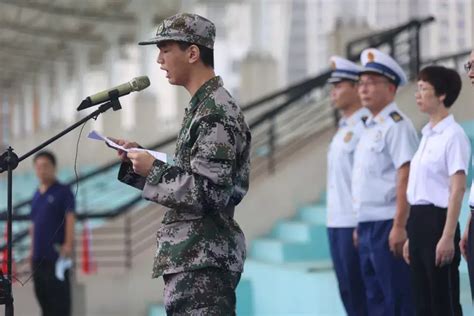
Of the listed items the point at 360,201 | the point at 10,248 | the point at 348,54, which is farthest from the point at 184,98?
the point at 10,248

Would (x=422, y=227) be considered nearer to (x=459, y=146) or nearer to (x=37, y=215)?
(x=459, y=146)

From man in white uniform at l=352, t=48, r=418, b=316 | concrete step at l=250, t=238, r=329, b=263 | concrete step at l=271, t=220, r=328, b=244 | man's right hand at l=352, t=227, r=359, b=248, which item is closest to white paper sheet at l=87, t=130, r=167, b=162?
man in white uniform at l=352, t=48, r=418, b=316

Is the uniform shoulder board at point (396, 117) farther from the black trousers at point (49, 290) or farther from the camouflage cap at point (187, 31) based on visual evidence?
the black trousers at point (49, 290)

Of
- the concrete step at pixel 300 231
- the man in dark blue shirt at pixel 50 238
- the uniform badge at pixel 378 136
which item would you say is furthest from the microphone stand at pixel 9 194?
the concrete step at pixel 300 231

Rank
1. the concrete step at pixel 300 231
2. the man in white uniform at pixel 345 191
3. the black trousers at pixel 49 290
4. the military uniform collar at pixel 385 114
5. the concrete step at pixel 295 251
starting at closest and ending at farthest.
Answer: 1. the military uniform collar at pixel 385 114
2. the man in white uniform at pixel 345 191
3. the black trousers at pixel 49 290
4. the concrete step at pixel 295 251
5. the concrete step at pixel 300 231

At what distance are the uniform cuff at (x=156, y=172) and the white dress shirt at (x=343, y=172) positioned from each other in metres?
2.77

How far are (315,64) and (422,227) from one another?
59.7 metres

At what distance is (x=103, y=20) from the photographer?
3484 cm

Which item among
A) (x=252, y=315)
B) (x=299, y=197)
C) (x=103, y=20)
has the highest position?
(x=103, y=20)

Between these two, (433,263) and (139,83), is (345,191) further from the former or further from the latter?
(139,83)

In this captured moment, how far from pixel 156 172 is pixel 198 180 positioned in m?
0.14

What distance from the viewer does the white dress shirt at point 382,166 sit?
5.87 metres

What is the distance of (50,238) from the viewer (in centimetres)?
757

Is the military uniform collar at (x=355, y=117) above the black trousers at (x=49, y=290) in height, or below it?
above
